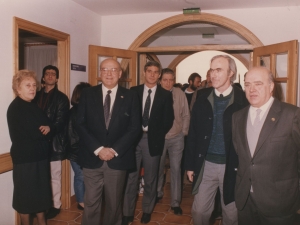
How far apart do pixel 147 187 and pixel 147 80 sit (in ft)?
3.97

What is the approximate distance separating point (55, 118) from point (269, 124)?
2.38m

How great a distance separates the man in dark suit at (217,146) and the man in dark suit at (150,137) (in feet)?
2.74

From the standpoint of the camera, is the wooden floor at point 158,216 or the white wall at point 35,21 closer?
the white wall at point 35,21

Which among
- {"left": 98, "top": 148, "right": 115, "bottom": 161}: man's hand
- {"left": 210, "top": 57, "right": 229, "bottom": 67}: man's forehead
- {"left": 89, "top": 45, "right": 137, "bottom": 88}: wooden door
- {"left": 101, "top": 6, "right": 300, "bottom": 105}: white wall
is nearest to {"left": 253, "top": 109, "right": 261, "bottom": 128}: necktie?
{"left": 210, "top": 57, "right": 229, "bottom": 67}: man's forehead

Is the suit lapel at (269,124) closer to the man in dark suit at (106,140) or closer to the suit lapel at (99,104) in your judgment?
the man in dark suit at (106,140)

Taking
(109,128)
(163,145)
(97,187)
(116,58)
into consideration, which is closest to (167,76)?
(163,145)

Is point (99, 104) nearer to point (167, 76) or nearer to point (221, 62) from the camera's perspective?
point (221, 62)

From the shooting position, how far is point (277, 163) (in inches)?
77.9

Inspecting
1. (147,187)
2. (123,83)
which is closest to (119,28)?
(123,83)

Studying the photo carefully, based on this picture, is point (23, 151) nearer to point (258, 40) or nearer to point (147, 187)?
point (147, 187)

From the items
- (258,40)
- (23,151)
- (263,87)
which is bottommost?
(23,151)

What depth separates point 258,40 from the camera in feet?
14.3

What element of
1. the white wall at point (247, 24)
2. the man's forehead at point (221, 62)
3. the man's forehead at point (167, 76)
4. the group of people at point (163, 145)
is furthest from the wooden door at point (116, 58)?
the man's forehead at point (221, 62)

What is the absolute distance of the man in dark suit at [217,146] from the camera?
7.83ft
